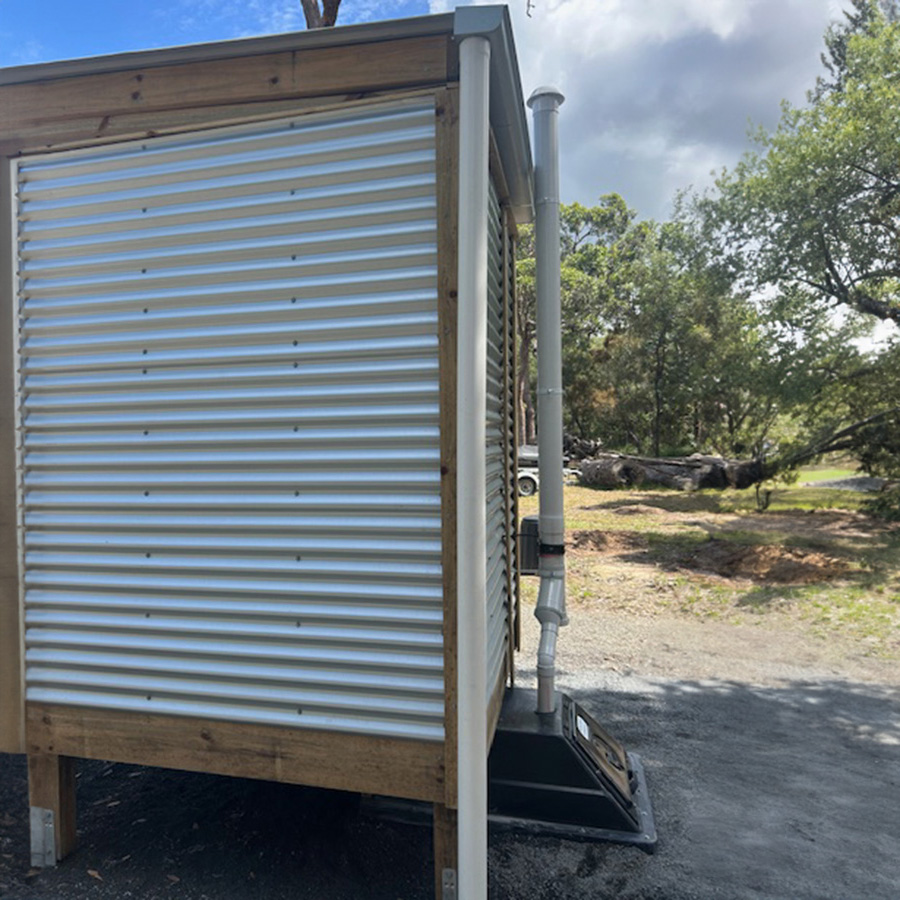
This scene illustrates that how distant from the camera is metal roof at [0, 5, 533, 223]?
6.81 feet

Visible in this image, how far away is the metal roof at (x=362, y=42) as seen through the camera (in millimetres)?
2076

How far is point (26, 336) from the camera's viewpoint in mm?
2590

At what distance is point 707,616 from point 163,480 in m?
5.55

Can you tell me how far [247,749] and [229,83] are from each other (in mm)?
2260

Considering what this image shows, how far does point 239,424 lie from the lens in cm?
242

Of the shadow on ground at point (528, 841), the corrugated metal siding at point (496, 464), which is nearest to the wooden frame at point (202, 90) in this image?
the corrugated metal siding at point (496, 464)

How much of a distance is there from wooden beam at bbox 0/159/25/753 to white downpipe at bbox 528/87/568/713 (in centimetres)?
211

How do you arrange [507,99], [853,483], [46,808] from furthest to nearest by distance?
[853,483] < [46,808] < [507,99]

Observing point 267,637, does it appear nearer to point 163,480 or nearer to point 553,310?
point 163,480

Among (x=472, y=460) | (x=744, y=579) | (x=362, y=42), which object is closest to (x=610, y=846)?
(x=472, y=460)

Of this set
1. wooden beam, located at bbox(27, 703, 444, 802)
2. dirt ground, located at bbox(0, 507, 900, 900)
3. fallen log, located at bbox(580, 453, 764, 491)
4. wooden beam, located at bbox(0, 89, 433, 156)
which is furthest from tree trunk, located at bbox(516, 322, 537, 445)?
wooden beam, located at bbox(27, 703, 444, 802)

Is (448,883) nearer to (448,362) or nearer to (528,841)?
(528,841)

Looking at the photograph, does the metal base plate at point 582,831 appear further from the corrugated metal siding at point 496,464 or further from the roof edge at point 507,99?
the roof edge at point 507,99

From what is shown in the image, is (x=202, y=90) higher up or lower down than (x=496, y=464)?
higher up
